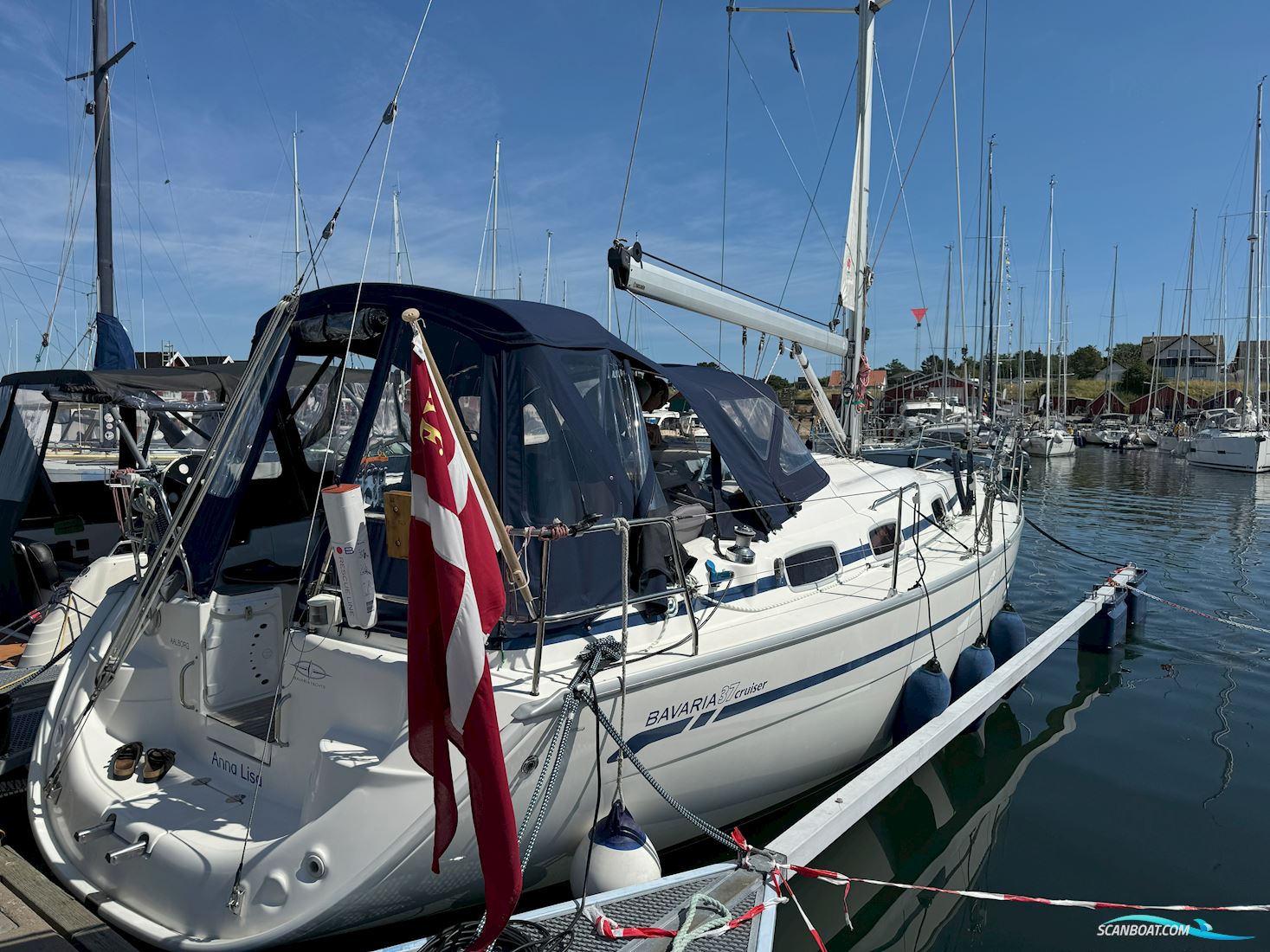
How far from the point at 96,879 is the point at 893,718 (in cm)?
456

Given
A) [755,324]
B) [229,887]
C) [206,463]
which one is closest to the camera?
[229,887]

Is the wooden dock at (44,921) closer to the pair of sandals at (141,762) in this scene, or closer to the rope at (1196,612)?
the pair of sandals at (141,762)

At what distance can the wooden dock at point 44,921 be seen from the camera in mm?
3275

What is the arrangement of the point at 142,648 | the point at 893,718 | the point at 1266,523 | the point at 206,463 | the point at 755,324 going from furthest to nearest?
the point at 1266,523
the point at 755,324
the point at 893,718
the point at 142,648
the point at 206,463

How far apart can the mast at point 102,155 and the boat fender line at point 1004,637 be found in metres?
12.1

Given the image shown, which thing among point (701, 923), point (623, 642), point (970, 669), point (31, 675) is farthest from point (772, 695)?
point (31, 675)

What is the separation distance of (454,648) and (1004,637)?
241 inches

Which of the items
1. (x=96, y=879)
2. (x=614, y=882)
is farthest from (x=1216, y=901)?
(x=96, y=879)

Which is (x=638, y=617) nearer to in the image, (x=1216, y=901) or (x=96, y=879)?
(x=96, y=879)

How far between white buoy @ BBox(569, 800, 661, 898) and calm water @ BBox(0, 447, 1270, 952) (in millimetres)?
595

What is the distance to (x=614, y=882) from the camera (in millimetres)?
3449

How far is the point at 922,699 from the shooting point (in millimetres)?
5410

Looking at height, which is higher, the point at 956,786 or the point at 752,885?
the point at 752,885

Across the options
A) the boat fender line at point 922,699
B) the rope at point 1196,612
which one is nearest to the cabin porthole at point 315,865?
the boat fender line at point 922,699
